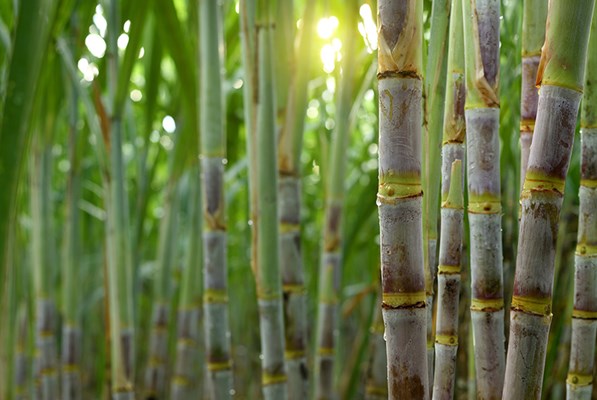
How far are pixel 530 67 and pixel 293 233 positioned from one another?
0.41 m

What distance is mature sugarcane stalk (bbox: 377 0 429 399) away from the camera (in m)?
0.45

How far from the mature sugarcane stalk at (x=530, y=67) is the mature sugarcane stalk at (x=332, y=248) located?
0.40 meters

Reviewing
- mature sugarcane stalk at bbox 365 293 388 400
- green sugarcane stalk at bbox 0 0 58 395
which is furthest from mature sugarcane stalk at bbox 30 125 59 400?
green sugarcane stalk at bbox 0 0 58 395

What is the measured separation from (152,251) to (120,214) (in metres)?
1.56

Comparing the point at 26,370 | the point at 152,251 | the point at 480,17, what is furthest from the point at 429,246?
the point at 152,251

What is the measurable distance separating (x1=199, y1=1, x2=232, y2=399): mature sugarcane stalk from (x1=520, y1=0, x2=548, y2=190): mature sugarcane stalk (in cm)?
35

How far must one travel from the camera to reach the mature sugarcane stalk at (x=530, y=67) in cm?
61

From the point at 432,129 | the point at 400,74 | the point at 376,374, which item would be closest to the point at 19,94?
the point at 400,74

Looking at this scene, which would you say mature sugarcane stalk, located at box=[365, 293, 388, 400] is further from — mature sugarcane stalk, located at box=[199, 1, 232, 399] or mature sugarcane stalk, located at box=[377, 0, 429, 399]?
mature sugarcane stalk, located at box=[377, 0, 429, 399]

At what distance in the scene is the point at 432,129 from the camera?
1.94 ft

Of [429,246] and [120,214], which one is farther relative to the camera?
[120,214]

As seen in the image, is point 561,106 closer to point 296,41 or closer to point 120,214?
point 296,41

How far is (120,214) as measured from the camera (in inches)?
38.6

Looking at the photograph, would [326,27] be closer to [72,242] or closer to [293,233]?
[293,233]
